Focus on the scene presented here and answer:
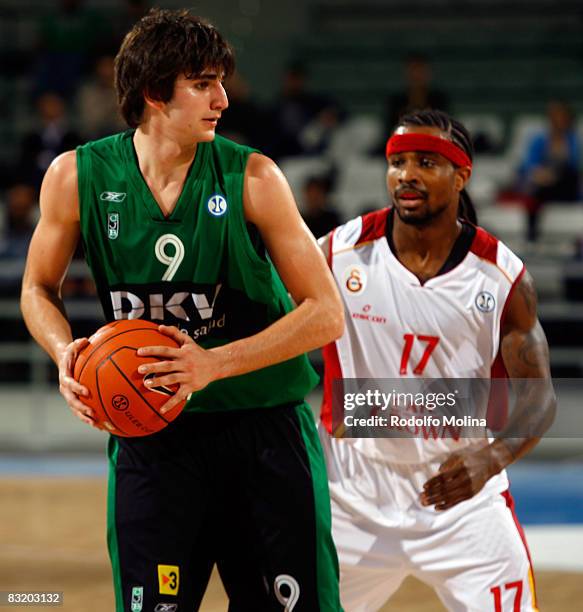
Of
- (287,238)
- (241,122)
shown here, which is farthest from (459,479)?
(241,122)

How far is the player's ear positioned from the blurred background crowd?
5236 mm

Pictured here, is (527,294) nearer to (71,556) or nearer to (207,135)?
(207,135)

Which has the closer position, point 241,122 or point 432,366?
point 432,366

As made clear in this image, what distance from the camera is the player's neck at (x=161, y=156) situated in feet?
11.2

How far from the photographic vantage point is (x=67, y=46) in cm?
1353

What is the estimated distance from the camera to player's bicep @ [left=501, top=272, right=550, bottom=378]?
403 centimetres

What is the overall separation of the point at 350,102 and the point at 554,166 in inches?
130

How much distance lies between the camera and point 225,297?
11.2 feet

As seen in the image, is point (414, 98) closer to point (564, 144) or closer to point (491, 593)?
point (564, 144)

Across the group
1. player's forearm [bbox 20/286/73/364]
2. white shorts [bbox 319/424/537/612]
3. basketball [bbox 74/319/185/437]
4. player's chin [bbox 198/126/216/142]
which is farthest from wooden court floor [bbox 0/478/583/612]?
player's chin [bbox 198/126/216/142]

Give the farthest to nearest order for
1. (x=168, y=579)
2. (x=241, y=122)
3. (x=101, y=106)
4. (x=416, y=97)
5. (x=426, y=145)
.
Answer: (x=101, y=106), (x=241, y=122), (x=416, y=97), (x=426, y=145), (x=168, y=579)

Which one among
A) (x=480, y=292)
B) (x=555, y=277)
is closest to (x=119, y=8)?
(x=555, y=277)

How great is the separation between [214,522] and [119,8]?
42.1ft

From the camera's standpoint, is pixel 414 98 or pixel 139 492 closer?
pixel 139 492
